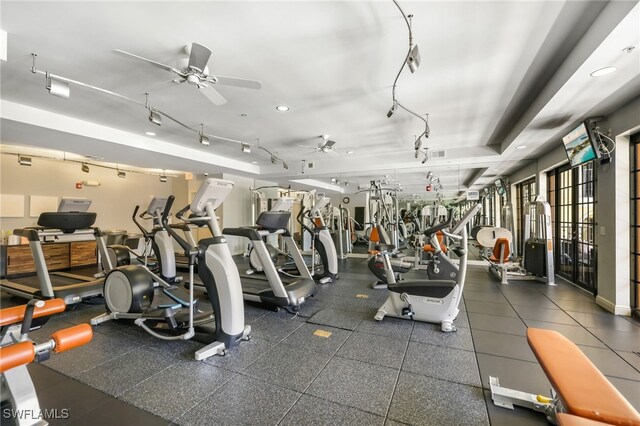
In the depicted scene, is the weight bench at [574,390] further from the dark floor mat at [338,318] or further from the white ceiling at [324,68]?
the white ceiling at [324,68]

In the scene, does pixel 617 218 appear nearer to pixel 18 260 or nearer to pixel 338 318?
pixel 338 318

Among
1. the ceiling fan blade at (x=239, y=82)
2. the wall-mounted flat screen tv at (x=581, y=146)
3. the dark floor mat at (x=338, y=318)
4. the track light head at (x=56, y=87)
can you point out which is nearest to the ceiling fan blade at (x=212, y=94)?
the ceiling fan blade at (x=239, y=82)

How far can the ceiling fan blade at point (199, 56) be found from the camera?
8.04ft

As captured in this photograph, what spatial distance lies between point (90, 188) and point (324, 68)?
831cm

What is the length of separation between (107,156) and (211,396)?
6.74 metres

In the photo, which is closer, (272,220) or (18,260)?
(272,220)

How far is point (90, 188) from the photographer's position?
26.0 ft

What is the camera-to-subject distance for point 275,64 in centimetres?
312

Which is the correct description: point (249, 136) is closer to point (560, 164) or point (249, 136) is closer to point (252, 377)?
point (252, 377)

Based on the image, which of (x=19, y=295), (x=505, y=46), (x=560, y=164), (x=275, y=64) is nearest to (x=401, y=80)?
(x=505, y=46)

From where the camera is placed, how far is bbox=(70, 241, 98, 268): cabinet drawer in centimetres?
713

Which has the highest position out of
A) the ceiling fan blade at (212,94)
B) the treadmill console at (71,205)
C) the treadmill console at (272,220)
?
the ceiling fan blade at (212,94)

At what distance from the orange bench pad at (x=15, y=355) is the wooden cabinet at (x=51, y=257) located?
680 cm

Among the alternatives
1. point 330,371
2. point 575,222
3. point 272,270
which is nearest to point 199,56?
point 272,270
